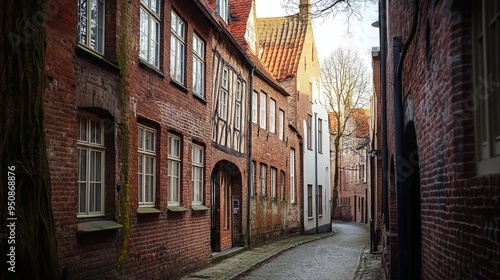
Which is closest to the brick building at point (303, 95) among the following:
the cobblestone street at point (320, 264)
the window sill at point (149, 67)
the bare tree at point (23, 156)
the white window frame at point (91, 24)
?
the cobblestone street at point (320, 264)

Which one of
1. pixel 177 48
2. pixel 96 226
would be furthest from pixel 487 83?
pixel 177 48

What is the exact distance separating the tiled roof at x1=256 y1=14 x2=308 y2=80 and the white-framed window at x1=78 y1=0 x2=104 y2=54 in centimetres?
2037

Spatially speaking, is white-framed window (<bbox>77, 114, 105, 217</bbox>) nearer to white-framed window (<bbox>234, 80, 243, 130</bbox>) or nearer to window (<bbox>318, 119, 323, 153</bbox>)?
white-framed window (<bbox>234, 80, 243, 130</bbox>)

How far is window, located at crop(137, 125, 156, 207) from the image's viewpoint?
38.4 ft

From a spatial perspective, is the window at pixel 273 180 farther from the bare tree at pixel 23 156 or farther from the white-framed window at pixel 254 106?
the bare tree at pixel 23 156

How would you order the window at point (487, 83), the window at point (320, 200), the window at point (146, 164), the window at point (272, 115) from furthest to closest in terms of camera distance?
the window at point (320, 200)
the window at point (272, 115)
the window at point (146, 164)
the window at point (487, 83)

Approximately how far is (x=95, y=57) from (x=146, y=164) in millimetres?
3270

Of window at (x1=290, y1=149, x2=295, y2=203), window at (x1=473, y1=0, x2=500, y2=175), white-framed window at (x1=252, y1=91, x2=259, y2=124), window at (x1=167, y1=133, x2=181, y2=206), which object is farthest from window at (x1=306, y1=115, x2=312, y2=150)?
window at (x1=473, y1=0, x2=500, y2=175)

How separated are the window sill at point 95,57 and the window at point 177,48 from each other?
3339 millimetres

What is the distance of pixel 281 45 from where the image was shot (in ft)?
104

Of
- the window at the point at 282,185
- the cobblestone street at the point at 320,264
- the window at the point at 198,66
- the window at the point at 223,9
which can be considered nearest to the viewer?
the cobblestone street at the point at 320,264

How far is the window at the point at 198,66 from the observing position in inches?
606

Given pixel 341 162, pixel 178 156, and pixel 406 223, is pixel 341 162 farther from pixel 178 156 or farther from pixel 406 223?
pixel 406 223

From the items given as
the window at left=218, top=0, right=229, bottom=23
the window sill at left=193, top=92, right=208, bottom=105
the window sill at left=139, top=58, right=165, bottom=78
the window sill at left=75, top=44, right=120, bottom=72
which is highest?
the window at left=218, top=0, right=229, bottom=23
